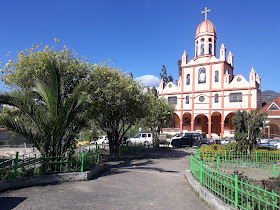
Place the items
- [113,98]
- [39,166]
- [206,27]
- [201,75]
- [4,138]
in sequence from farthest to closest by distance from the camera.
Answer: [206,27], [201,75], [4,138], [113,98], [39,166]

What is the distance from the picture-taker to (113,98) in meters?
12.2

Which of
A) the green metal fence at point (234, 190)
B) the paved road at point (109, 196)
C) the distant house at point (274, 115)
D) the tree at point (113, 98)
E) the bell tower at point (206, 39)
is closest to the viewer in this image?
the green metal fence at point (234, 190)

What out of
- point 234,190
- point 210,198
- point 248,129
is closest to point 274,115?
point 248,129

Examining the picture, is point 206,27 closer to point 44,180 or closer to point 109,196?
point 44,180

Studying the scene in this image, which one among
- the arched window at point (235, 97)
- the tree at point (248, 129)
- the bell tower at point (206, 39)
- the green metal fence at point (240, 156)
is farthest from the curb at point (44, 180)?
the bell tower at point (206, 39)

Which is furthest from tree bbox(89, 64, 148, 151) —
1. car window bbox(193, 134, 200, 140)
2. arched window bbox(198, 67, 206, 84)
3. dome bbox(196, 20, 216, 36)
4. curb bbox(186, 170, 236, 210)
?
dome bbox(196, 20, 216, 36)

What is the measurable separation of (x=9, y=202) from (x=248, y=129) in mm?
12523

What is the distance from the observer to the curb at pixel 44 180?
254 inches

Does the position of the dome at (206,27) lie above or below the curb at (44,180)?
above

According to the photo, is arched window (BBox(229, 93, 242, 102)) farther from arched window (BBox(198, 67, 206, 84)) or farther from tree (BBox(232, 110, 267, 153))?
tree (BBox(232, 110, 267, 153))

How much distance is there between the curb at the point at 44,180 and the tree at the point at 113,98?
310 centimetres

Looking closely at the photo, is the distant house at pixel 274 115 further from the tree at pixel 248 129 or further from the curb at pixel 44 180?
the curb at pixel 44 180

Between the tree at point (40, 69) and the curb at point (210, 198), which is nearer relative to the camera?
the curb at point (210, 198)

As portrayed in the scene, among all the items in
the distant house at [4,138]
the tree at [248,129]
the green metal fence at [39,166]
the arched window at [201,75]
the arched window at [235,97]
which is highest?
the arched window at [201,75]
